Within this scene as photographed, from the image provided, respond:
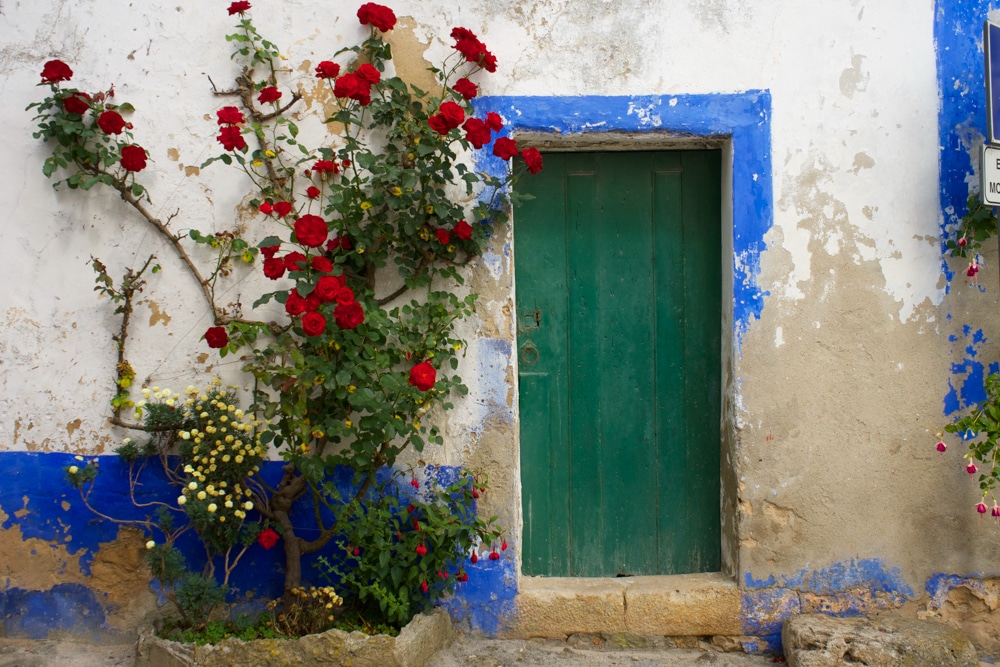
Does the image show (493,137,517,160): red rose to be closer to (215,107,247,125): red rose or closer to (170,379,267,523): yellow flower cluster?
(215,107,247,125): red rose

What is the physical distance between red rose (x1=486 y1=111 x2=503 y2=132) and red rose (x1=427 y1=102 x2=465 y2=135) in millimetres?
99

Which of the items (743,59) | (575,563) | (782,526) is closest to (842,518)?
(782,526)

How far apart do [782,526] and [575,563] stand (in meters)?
0.83

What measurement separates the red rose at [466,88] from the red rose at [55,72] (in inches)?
56.0

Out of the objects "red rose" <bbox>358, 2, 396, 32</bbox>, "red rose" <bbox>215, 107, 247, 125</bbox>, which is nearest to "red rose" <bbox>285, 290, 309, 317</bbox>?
"red rose" <bbox>215, 107, 247, 125</bbox>

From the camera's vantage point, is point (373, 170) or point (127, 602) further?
point (127, 602)

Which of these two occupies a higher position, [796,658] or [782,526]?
[782,526]

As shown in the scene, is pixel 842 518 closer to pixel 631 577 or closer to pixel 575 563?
pixel 631 577

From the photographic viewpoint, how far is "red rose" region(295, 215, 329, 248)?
2.77 m

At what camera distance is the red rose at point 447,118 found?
2.84m

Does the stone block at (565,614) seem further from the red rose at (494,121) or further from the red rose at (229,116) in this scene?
the red rose at (229,116)

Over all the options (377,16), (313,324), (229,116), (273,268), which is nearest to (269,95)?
(229,116)

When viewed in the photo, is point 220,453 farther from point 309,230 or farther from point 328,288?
point 309,230

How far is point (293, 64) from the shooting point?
3.11 meters
